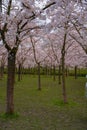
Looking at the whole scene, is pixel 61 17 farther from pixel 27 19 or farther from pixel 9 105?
pixel 9 105

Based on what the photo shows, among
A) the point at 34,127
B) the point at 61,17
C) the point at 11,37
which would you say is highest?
the point at 61,17

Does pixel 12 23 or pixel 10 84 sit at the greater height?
pixel 12 23

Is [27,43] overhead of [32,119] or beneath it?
overhead

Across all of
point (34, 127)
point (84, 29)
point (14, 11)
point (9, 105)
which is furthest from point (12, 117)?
point (84, 29)

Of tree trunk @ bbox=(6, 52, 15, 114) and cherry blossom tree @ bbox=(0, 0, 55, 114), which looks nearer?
cherry blossom tree @ bbox=(0, 0, 55, 114)

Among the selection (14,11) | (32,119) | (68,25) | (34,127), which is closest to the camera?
(34,127)

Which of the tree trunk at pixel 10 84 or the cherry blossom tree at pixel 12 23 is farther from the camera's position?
the tree trunk at pixel 10 84

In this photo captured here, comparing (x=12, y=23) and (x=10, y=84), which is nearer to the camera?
(x=12, y=23)

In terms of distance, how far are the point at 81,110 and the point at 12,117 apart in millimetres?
3991

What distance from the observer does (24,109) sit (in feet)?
51.6

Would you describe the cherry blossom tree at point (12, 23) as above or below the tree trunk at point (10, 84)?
above

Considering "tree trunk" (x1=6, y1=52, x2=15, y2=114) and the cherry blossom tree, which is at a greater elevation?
the cherry blossom tree

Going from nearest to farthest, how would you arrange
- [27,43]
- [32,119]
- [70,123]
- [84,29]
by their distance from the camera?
[70,123], [32,119], [84,29], [27,43]

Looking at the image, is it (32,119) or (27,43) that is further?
(27,43)
